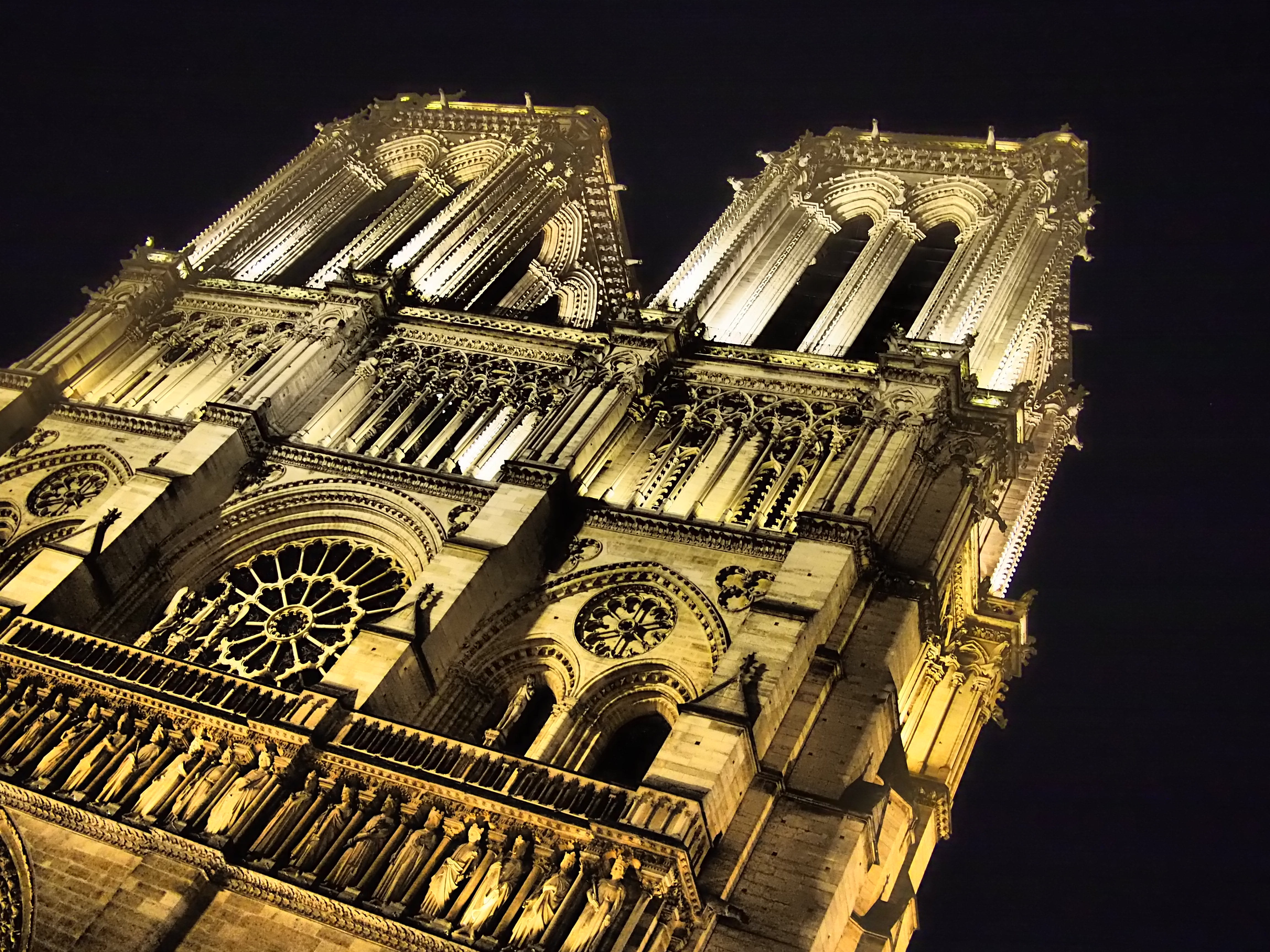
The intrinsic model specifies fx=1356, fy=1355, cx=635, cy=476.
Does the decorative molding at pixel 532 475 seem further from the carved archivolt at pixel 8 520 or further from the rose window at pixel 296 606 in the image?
the carved archivolt at pixel 8 520

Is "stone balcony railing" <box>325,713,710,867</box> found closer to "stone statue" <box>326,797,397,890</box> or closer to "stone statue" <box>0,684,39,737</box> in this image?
"stone statue" <box>326,797,397,890</box>

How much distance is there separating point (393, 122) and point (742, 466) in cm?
2121

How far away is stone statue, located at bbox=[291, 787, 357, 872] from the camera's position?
18297mm

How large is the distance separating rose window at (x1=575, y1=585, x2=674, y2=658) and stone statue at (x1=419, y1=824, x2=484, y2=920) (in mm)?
5408

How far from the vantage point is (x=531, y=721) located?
2330 cm

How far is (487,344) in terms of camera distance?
3125 centimetres

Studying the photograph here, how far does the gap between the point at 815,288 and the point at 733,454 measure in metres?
9.67

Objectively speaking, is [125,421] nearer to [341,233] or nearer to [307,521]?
[307,521]

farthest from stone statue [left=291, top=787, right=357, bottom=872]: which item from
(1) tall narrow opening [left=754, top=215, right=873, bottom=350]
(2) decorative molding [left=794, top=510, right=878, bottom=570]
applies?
(1) tall narrow opening [left=754, top=215, right=873, bottom=350]

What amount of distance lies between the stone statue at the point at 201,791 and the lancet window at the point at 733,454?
9.37m

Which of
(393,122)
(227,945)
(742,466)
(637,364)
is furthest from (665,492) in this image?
(393,122)

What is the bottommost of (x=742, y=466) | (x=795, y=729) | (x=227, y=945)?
(x=227, y=945)

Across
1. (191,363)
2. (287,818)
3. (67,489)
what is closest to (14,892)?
(287,818)

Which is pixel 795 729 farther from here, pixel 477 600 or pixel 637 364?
pixel 637 364
